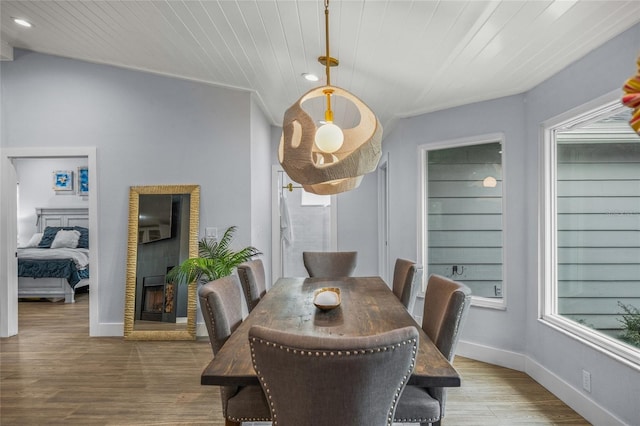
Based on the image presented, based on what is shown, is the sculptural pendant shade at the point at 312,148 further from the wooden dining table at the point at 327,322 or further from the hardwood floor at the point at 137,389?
the hardwood floor at the point at 137,389

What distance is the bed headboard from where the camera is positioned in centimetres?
767

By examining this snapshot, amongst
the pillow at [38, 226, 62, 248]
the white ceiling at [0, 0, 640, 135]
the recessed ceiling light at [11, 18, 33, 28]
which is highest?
the recessed ceiling light at [11, 18, 33, 28]

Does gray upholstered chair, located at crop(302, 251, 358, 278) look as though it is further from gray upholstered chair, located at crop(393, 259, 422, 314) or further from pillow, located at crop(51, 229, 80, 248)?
pillow, located at crop(51, 229, 80, 248)

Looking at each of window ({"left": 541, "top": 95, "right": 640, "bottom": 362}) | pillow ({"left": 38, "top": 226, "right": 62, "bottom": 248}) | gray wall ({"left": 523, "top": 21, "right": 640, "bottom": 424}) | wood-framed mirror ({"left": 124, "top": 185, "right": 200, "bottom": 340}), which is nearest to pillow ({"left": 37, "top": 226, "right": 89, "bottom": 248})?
pillow ({"left": 38, "top": 226, "right": 62, "bottom": 248})

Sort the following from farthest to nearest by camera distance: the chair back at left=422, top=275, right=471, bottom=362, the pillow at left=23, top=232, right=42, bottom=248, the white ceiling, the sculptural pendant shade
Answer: the pillow at left=23, top=232, right=42, bottom=248 < the white ceiling < the sculptural pendant shade < the chair back at left=422, top=275, right=471, bottom=362

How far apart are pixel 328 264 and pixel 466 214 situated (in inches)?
57.7

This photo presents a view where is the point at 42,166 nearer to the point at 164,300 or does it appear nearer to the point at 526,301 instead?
the point at 164,300

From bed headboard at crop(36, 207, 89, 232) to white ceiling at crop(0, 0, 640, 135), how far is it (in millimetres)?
3898

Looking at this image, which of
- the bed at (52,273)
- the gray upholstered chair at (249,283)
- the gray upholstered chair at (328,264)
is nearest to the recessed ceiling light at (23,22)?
the gray upholstered chair at (249,283)

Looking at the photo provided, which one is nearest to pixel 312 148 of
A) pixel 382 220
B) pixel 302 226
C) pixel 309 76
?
pixel 309 76

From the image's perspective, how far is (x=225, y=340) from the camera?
6.36 ft

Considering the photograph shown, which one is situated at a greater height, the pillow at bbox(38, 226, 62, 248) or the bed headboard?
the bed headboard

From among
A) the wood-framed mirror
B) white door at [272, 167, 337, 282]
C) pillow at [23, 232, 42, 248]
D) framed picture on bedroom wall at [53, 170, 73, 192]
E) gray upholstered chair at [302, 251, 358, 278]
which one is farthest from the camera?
framed picture on bedroom wall at [53, 170, 73, 192]

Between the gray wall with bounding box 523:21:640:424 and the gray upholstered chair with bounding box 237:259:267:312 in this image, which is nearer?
the gray wall with bounding box 523:21:640:424
